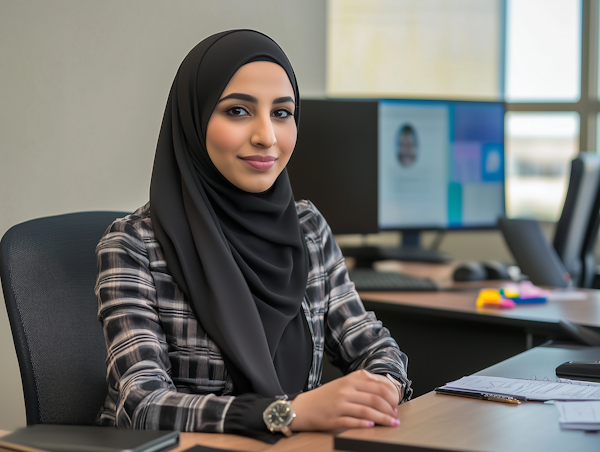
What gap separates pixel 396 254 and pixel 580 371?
1518mm

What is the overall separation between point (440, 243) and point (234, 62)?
243 cm

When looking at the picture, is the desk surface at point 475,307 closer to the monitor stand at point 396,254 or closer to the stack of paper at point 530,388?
the monitor stand at point 396,254

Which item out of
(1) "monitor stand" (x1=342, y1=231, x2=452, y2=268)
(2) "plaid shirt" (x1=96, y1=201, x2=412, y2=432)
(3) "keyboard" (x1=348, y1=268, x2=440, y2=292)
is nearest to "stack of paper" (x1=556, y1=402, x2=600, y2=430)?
(2) "plaid shirt" (x1=96, y1=201, x2=412, y2=432)

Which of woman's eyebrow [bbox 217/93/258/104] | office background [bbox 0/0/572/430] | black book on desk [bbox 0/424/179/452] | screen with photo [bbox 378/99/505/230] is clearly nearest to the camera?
black book on desk [bbox 0/424/179/452]

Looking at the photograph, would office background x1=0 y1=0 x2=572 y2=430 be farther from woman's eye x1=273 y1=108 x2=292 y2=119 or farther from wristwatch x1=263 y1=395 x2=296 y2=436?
wristwatch x1=263 y1=395 x2=296 y2=436

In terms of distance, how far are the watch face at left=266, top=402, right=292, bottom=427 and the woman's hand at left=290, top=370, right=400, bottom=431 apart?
1 centimetres

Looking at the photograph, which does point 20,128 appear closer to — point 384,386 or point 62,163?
point 62,163

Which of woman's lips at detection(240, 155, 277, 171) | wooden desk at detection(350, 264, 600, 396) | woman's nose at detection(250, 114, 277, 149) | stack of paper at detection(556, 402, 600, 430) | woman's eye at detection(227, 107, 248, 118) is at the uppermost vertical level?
woman's eye at detection(227, 107, 248, 118)

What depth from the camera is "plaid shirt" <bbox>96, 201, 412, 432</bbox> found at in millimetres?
852

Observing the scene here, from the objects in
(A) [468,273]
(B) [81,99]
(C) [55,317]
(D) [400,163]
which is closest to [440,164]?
(D) [400,163]

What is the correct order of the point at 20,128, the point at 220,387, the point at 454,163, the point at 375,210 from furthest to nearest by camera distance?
the point at 454,163, the point at 375,210, the point at 20,128, the point at 220,387

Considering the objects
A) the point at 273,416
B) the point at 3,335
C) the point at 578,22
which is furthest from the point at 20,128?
the point at 578,22

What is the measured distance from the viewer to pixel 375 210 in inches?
77.4

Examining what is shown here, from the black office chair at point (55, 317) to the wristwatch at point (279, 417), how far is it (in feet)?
1.56
